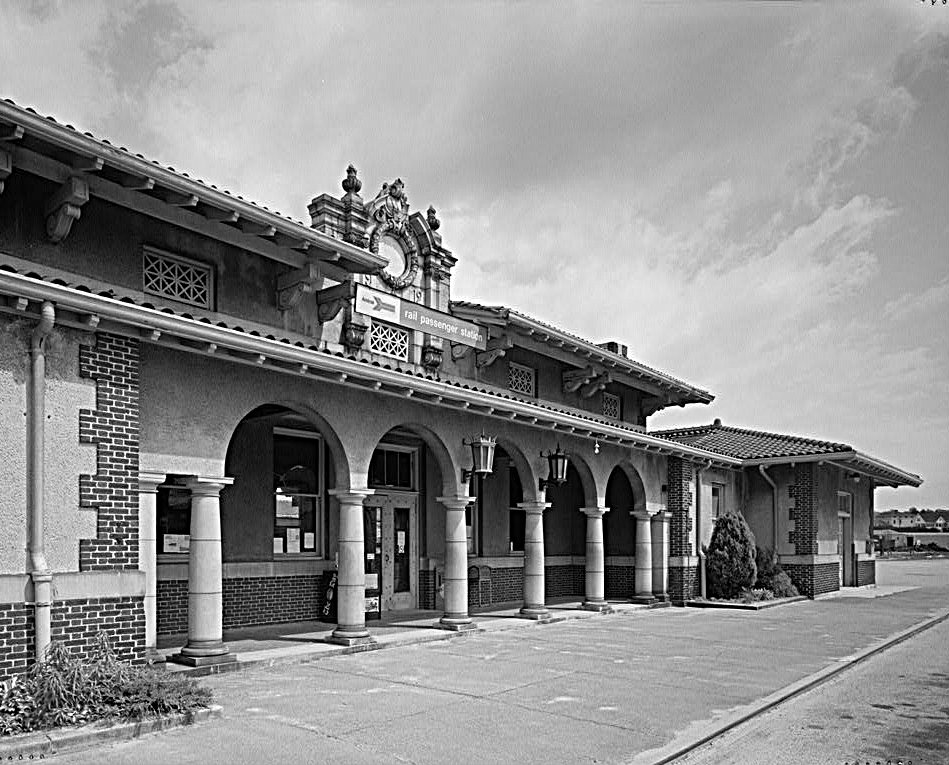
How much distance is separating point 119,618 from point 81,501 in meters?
1.20

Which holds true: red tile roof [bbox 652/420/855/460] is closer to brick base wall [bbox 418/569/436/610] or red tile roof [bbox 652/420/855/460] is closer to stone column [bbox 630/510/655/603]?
stone column [bbox 630/510/655/603]

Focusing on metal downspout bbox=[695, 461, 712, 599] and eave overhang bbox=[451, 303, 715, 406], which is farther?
metal downspout bbox=[695, 461, 712, 599]

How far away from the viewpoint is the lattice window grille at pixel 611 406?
2264cm

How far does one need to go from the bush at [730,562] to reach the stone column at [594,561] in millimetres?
4354

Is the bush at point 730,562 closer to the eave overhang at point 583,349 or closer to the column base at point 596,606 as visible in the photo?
the eave overhang at point 583,349

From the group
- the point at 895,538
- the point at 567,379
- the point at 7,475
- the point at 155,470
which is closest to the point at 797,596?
the point at 567,379

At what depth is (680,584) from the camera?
2119 cm

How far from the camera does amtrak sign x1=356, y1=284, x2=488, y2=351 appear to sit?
15727 millimetres

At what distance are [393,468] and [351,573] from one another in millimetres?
5100

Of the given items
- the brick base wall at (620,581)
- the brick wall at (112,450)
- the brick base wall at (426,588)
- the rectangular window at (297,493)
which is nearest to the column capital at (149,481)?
the brick wall at (112,450)

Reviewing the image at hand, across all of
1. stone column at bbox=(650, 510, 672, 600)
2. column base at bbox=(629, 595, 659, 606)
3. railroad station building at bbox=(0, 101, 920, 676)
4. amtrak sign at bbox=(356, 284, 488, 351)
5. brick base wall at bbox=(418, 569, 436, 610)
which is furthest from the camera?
stone column at bbox=(650, 510, 672, 600)

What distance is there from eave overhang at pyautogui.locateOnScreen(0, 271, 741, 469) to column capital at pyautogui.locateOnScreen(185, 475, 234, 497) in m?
1.36

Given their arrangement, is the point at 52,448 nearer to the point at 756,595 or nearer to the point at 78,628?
the point at 78,628

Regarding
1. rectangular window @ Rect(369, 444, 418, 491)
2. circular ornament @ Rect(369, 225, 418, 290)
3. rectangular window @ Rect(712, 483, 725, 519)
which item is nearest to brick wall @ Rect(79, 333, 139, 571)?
circular ornament @ Rect(369, 225, 418, 290)
